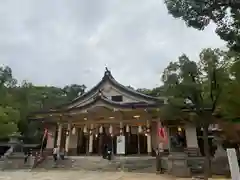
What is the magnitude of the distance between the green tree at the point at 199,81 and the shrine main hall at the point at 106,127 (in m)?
6.24

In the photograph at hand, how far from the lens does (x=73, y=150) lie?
21.2 meters

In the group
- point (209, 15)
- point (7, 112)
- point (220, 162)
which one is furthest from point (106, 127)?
point (209, 15)

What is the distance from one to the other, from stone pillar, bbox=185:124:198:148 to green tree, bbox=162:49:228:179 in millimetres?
6598

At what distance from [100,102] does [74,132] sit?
394 centimetres

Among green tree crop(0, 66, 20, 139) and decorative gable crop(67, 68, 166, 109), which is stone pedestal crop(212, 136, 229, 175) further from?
green tree crop(0, 66, 20, 139)

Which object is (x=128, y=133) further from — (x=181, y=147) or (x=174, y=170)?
(x=174, y=170)

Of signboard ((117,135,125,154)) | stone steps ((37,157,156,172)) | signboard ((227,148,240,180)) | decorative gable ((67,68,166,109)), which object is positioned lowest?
stone steps ((37,157,156,172))

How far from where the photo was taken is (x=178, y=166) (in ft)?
40.7

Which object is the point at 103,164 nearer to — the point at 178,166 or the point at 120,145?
the point at 120,145

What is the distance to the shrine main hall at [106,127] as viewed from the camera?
1914 cm

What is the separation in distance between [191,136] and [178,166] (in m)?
6.92

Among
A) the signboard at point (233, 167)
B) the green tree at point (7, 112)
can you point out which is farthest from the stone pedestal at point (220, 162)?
the green tree at point (7, 112)

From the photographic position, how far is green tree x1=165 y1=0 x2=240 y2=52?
624cm

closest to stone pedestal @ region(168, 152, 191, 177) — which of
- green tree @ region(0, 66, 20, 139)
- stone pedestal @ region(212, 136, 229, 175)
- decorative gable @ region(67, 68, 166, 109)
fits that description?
stone pedestal @ region(212, 136, 229, 175)
